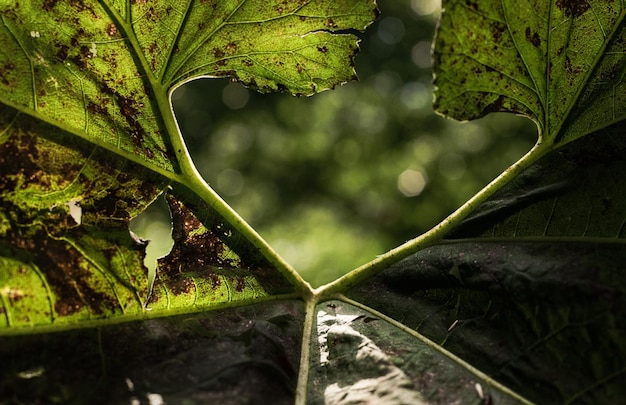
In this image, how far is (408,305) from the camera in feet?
4.91

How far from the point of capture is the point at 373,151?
12047 mm

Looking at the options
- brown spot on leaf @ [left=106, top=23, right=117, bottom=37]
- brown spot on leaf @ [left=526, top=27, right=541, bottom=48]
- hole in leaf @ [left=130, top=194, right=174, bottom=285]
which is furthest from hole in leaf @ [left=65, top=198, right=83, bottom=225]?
hole in leaf @ [left=130, top=194, right=174, bottom=285]

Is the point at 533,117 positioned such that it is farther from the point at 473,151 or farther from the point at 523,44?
the point at 473,151

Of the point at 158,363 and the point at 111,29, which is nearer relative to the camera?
the point at 158,363

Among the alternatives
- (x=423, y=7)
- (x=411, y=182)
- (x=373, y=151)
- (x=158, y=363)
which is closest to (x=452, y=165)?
Result: (x=411, y=182)

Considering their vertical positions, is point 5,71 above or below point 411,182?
below

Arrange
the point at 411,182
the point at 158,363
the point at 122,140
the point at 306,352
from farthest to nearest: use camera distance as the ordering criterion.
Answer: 1. the point at 411,182
2. the point at 122,140
3. the point at 306,352
4. the point at 158,363

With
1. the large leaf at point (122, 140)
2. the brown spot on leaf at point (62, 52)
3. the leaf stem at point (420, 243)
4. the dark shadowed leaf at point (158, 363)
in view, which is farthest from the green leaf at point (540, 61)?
the brown spot on leaf at point (62, 52)

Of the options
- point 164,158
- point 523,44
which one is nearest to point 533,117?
point 523,44

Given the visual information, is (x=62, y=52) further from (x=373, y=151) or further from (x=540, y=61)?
(x=373, y=151)

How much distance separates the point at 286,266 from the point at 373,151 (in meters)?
10.6

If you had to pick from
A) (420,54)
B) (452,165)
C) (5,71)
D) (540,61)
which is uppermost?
(420,54)

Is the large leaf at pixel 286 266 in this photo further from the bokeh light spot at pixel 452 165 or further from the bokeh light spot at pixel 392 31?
the bokeh light spot at pixel 392 31

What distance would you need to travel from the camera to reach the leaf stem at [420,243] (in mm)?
1567
